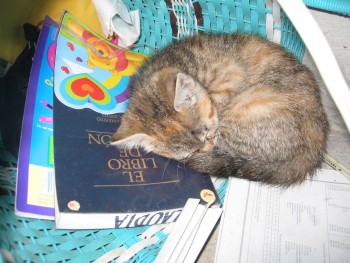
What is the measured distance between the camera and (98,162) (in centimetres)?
129

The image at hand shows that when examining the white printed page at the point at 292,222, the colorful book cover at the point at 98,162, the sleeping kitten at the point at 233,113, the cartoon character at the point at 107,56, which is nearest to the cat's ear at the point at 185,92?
the sleeping kitten at the point at 233,113

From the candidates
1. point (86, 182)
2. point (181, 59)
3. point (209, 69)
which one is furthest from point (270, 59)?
point (86, 182)

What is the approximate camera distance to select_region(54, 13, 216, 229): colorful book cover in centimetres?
117

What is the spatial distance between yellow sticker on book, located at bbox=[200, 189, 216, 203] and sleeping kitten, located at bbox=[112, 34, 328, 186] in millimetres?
85

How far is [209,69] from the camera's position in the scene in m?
1.44

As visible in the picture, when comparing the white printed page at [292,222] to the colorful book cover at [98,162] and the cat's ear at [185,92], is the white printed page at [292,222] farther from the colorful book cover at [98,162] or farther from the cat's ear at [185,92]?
the cat's ear at [185,92]

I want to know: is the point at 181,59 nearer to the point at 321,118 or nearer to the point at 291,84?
the point at 291,84

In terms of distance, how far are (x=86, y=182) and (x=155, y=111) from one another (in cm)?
36

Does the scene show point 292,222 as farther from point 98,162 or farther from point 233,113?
point 98,162

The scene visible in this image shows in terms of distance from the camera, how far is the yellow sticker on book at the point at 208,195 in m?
1.31

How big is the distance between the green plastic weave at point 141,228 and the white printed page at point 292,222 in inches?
6.8

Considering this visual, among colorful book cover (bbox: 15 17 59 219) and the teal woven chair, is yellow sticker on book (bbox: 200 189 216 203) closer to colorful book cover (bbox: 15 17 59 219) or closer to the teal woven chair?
the teal woven chair

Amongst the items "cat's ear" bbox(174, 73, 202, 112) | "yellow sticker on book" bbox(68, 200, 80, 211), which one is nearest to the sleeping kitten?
"cat's ear" bbox(174, 73, 202, 112)

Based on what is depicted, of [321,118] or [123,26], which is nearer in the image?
[321,118]
